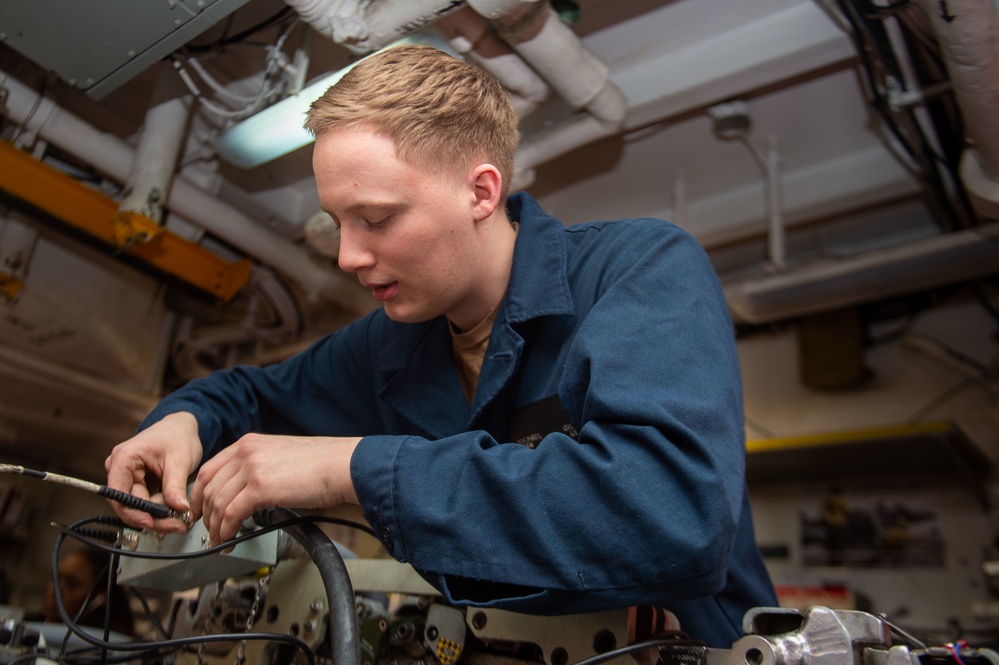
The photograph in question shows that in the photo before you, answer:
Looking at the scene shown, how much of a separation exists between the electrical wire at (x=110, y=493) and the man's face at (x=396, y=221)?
0.43m

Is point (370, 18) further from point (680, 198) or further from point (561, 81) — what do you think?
point (680, 198)

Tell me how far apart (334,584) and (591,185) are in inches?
122

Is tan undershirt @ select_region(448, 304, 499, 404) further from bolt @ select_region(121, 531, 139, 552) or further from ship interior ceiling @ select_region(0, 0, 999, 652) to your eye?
ship interior ceiling @ select_region(0, 0, 999, 652)

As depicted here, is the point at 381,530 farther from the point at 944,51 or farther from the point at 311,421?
the point at 944,51

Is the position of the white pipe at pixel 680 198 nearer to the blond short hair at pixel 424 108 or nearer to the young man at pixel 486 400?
the young man at pixel 486 400

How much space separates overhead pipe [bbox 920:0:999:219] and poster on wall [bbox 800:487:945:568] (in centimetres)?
172

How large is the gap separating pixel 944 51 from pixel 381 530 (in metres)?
1.99

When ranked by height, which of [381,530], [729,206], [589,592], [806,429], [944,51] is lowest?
[806,429]

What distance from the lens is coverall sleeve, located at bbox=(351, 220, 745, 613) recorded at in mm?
753

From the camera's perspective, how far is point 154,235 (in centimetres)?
271

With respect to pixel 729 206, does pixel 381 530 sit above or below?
above

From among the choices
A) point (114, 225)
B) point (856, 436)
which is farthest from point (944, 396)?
point (114, 225)

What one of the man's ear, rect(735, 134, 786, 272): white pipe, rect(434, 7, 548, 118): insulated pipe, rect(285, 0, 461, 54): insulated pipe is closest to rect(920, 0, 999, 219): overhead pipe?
rect(735, 134, 786, 272): white pipe

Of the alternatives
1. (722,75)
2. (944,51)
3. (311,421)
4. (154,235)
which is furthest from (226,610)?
(722,75)
